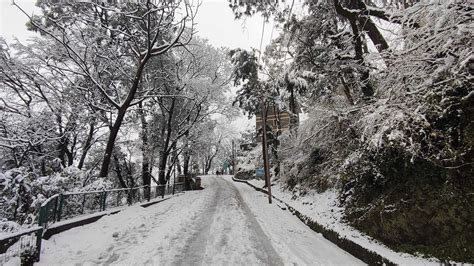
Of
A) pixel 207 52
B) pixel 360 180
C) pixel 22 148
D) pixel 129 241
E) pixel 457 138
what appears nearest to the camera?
pixel 457 138

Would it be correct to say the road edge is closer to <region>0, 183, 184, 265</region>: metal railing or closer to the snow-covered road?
the snow-covered road

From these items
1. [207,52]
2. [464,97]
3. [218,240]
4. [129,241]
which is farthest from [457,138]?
[207,52]

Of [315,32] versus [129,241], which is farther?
[315,32]

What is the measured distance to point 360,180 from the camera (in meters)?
6.95

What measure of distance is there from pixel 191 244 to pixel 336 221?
4.05 meters

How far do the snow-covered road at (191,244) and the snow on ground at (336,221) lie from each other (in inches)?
16.7

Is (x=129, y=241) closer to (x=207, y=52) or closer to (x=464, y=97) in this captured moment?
(x=464, y=97)

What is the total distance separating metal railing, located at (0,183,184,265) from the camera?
440 centimetres

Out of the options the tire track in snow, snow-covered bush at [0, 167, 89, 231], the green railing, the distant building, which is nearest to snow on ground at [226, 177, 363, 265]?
the tire track in snow

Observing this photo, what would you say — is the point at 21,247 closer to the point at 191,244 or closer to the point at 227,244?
the point at 191,244

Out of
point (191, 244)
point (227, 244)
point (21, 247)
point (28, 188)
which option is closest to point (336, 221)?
point (227, 244)

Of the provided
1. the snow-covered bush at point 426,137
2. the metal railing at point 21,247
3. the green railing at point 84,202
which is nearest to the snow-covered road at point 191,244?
the metal railing at point 21,247

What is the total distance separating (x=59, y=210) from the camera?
6.88 meters

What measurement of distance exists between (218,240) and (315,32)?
8.58 m
